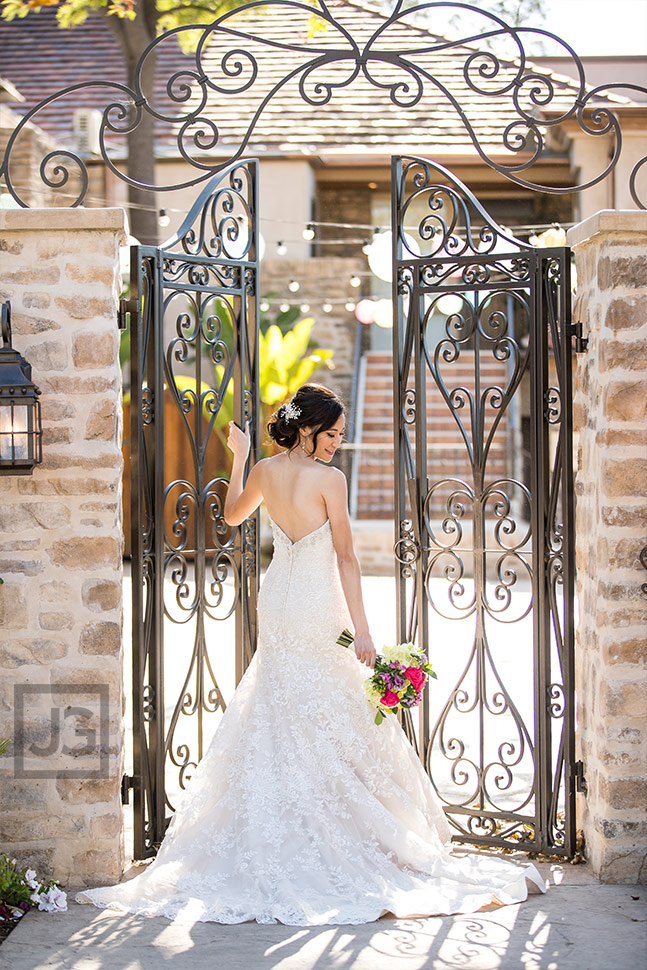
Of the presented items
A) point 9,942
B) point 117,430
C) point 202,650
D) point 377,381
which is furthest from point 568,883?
point 377,381

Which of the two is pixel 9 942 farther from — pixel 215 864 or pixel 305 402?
pixel 305 402

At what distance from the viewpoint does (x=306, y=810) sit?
4016mm

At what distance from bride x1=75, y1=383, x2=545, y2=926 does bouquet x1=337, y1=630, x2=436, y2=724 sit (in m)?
0.10

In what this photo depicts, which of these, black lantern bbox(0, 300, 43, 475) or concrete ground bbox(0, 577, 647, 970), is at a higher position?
black lantern bbox(0, 300, 43, 475)

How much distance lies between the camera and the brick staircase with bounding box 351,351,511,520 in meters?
13.4

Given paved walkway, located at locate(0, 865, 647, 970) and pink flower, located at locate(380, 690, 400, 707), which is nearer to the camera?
paved walkway, located at locate(0, 865, 647, 970)

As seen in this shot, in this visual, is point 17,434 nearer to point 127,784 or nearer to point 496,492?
point 127,784

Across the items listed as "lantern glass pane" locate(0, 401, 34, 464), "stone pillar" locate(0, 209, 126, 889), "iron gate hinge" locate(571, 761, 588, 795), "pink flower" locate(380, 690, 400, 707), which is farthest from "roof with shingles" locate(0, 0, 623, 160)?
"pink flower" locate(380, 690, 400, 707)

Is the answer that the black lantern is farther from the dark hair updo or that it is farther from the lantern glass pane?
the dark hair updo

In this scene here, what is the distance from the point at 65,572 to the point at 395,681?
4.49ft

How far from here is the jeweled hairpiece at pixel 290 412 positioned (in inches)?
166

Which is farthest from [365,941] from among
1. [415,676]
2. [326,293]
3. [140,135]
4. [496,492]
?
[326,293]

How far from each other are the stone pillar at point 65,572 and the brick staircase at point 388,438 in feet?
28.0

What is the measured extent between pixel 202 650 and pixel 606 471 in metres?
1.86
